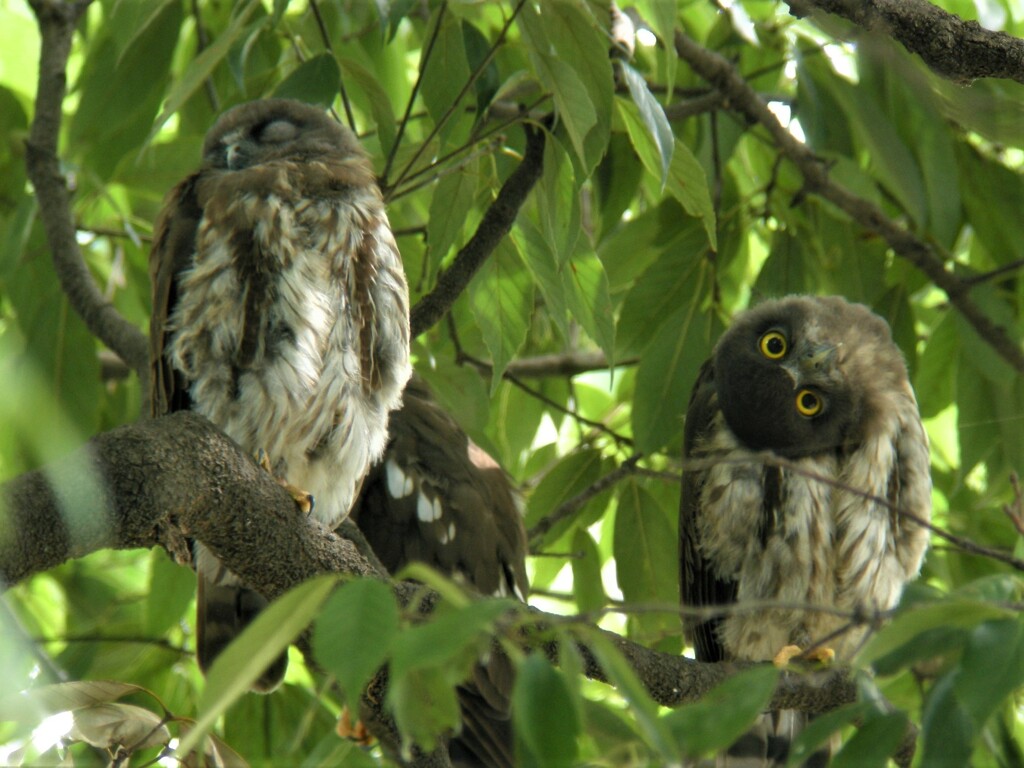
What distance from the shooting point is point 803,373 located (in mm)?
3699

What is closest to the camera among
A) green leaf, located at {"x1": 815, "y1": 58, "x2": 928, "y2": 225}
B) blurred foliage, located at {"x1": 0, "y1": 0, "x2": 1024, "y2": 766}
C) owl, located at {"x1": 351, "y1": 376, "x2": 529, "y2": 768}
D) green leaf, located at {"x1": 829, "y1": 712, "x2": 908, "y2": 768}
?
green leaf, located at {"x1": 829, "y1": 712, "x2": 908, "y2": 768}

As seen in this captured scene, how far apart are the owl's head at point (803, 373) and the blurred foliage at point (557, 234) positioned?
146 mm

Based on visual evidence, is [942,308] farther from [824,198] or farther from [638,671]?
[638,671]

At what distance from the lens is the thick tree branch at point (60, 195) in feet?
10.9

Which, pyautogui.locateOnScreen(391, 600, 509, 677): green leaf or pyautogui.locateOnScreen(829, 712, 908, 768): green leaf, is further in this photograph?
pyautogui.locateOnScreen(829, 712, 908, 768): green leaf

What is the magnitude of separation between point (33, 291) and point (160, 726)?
2.00 meters

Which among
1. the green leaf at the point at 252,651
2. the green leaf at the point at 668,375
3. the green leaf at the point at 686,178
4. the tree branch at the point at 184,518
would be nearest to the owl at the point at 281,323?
the tree branch at the point at 184,518

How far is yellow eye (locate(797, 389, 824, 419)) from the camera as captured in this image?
12.0 ft

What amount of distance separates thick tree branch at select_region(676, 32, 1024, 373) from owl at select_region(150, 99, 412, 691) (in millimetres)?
1074

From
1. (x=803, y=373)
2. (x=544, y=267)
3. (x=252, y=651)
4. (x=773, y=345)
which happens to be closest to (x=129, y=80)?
(x=544, y=267)

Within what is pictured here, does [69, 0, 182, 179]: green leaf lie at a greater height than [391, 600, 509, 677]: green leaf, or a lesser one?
greater

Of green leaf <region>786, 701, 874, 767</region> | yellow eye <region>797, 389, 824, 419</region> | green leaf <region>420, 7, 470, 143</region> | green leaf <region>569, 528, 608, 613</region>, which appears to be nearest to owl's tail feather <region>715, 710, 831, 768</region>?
green leaf <region>569, 528, 608, 613</region>

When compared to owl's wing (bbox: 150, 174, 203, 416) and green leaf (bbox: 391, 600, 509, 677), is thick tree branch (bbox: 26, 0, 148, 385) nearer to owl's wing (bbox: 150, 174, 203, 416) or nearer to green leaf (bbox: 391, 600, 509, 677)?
owl's wing (bbox: 150, 174, 203, 416)

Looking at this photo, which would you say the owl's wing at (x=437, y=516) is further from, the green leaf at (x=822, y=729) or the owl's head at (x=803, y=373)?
the green leaf at (x=822, y=729)
